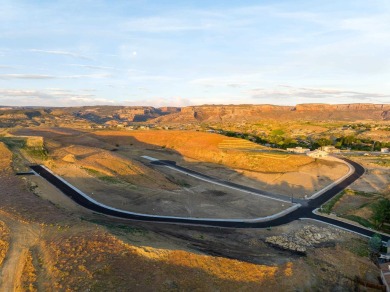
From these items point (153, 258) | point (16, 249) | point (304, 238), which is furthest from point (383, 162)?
point (16, 249)

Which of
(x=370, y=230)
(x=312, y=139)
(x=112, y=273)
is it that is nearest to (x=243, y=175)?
(x=370, y=230)

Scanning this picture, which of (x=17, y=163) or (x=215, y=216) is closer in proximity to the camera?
(x=215, y=216)

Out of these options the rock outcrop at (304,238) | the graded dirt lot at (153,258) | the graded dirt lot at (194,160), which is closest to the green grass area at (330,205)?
the graded dirt lot at (194,160)

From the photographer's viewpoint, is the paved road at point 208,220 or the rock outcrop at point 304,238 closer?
the rock outcrop at point 304,238

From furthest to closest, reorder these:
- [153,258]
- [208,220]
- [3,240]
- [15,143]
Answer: [15,143], [208,220], [3,240], [153,258]

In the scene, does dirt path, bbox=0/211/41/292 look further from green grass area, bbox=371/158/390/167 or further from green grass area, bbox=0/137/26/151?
green grass area, bbox=371/158/390/167

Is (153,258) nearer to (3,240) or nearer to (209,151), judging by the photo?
(3,240)

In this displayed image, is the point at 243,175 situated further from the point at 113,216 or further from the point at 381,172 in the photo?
the point at 113,216

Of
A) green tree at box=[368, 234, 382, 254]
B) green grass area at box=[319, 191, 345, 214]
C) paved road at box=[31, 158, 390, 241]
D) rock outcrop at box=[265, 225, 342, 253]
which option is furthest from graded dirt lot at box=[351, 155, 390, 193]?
green tree at box=[368, 234, 382, 254]

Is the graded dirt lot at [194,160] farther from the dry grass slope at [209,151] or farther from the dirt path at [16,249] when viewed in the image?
the dirt path at [16,249]
